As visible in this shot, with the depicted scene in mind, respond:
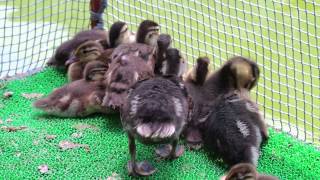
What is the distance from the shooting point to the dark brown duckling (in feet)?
11.4

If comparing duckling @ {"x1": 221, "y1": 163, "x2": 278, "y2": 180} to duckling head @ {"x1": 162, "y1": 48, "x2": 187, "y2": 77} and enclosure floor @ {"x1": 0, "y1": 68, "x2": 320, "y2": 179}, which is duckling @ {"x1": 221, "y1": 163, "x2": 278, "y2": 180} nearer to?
enclosure floor @ {"x1": 0, "y1": 68, "x2": 320, "y2": 179}

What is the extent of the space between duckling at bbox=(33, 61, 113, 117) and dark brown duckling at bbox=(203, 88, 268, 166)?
2.73 ft

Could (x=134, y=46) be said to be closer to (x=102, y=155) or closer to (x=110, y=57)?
(x=110, y=57)

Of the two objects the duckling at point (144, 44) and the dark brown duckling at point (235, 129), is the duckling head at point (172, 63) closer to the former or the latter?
the duckling at point (144, 44)

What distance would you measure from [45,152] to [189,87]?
1.15 meters

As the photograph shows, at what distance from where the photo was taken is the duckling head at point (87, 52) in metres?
4.46

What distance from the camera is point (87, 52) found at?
4477 millimetres

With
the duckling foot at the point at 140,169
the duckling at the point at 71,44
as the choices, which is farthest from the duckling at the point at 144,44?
the duckling foot at the point at 140,169

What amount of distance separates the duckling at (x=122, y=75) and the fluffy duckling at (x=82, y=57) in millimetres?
402

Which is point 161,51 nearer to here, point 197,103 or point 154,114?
point 197,103

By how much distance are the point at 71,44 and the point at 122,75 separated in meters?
1.08

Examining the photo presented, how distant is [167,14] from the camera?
A: 19.3 ft

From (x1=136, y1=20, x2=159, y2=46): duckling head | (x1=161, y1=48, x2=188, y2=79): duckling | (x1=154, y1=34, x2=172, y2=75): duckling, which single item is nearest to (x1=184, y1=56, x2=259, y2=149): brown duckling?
(x1=161, y1=48, x2=188, y2=79): duckling

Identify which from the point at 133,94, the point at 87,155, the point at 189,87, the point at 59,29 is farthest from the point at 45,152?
the point at 59,29
